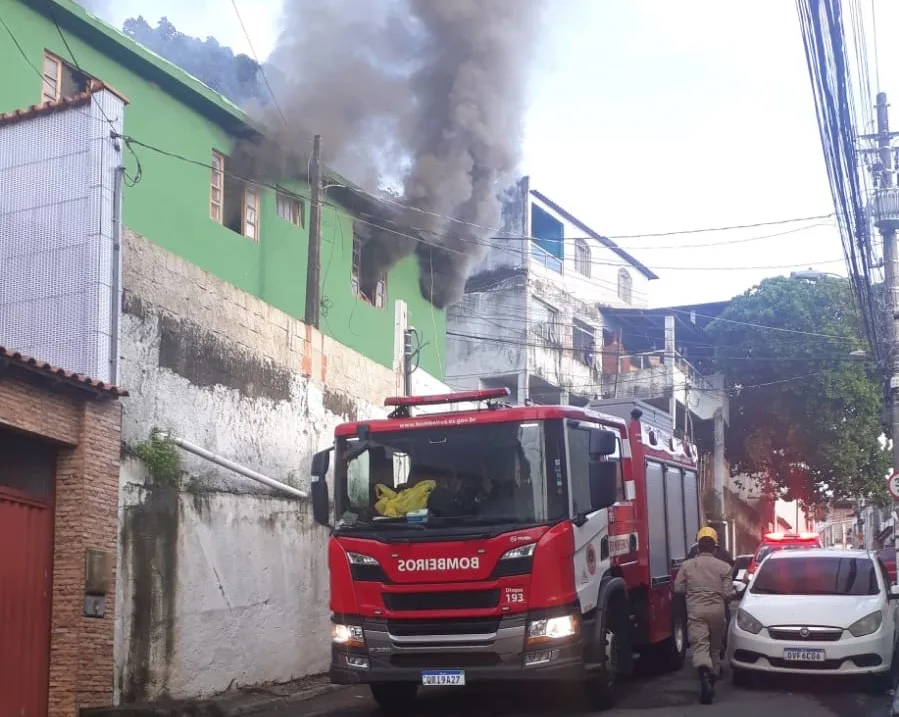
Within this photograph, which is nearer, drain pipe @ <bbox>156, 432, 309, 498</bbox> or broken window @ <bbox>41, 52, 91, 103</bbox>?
drain pipe @ <bbox>156, 432, 309, 498</bbox>

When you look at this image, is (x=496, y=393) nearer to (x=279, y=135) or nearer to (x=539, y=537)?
(x=539, y=537)

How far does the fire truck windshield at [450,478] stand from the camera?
8859 millimetres

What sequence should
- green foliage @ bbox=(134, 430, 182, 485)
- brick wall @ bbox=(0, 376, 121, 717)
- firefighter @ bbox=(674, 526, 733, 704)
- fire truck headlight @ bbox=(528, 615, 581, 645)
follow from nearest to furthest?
fire truck headlight @ bbox=(528, 615, 581, 645) → brick wall @ bbox=(0, 376, 121, 717) → firefighter @ bbox=(674, 526, 733, 704) → green foliage @ bbox=(134, 430, 182, 485)

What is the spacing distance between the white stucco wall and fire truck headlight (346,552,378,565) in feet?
7.66

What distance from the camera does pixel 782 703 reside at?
10.0 m

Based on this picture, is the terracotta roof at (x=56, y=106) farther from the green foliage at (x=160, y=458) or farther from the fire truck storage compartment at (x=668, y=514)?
the fire truck storage compartment at (x=668, y=514)

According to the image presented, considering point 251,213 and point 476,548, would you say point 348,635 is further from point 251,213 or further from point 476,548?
point 251,213

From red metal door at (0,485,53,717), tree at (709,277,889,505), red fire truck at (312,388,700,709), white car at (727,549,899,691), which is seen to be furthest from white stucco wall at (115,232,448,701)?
tree at (709,277,889,505)

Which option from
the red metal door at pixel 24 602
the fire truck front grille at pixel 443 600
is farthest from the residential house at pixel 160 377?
the fire truck front grille at pixel 443 600

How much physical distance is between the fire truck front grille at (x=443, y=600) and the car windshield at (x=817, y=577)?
435cm

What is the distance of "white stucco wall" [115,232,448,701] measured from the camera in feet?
34.0

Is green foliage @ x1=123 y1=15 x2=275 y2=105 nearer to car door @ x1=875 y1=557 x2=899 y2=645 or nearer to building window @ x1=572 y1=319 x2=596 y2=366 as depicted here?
building window @ x1=572 y1=319 x2=596 y2=366

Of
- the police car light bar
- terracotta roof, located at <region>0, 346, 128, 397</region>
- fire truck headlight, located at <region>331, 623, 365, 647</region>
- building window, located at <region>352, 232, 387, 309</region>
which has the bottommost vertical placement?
fire truck headlight, located at <region>331, 623, 365, 647</region>

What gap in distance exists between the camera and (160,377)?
36.0 feet
